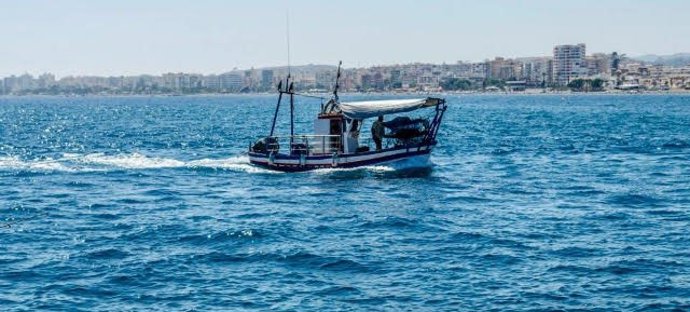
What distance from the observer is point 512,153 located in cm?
6366

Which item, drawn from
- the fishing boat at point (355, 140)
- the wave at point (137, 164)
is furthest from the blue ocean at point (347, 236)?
the fishing boat at point (355, 140)

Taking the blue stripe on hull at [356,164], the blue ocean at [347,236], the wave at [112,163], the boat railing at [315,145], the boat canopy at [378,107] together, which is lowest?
the blue ocean at [347,236]

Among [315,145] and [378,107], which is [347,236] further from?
[315,145]

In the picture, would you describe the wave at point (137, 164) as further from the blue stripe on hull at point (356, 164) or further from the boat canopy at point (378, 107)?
the boat canopy at point (378, 107)

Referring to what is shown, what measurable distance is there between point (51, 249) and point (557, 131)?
69867 mm

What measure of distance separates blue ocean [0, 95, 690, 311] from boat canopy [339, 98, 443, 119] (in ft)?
9.52

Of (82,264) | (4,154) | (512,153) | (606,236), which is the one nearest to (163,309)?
(82,264)

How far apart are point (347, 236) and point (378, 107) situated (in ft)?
65.7

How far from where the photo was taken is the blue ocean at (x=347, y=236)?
2347cm

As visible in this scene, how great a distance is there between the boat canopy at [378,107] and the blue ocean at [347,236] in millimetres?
2902

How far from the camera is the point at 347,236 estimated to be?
3120 centimetres

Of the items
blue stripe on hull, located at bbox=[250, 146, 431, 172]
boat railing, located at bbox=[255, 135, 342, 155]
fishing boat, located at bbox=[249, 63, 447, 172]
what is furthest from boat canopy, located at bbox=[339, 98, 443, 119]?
blue stripe on hull, located at bbox=[250, 146, 431, 172]

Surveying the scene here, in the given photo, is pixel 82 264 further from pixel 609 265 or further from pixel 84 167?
pixel 84 167

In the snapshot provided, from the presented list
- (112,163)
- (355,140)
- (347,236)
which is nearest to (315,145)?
(355,140)
